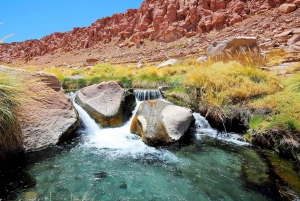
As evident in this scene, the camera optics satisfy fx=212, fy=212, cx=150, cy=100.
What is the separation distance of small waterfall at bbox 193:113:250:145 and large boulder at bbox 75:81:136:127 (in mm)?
2148

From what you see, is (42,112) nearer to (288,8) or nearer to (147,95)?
(147,95)

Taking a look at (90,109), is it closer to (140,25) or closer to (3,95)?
(3,95)

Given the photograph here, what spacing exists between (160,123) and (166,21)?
36.7 metres

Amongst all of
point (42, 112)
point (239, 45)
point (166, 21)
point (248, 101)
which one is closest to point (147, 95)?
point (248, 101)

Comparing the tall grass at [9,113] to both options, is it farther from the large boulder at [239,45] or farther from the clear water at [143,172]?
the large boulder at [239,45]

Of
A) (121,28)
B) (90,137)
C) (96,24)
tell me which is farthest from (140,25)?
(90,137)

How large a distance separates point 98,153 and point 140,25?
138 ft

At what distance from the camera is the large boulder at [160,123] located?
5043 mm

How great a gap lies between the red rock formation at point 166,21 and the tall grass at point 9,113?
30.4 meters

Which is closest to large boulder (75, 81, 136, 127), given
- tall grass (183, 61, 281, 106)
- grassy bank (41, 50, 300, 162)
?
grassy bank (41, 50, 300, 162)

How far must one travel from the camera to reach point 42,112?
16.2 feet

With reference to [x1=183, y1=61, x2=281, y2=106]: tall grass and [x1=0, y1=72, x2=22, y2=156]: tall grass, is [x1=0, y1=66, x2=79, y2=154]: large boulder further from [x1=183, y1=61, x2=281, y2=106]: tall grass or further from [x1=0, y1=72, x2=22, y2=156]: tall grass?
[x1=183, y1=61, x2=281, y2=106]: tall grass

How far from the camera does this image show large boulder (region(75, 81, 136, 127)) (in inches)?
245

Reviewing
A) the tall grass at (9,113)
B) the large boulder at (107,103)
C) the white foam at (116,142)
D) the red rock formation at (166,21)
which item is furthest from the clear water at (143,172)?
the red rock formation at (166,21)
